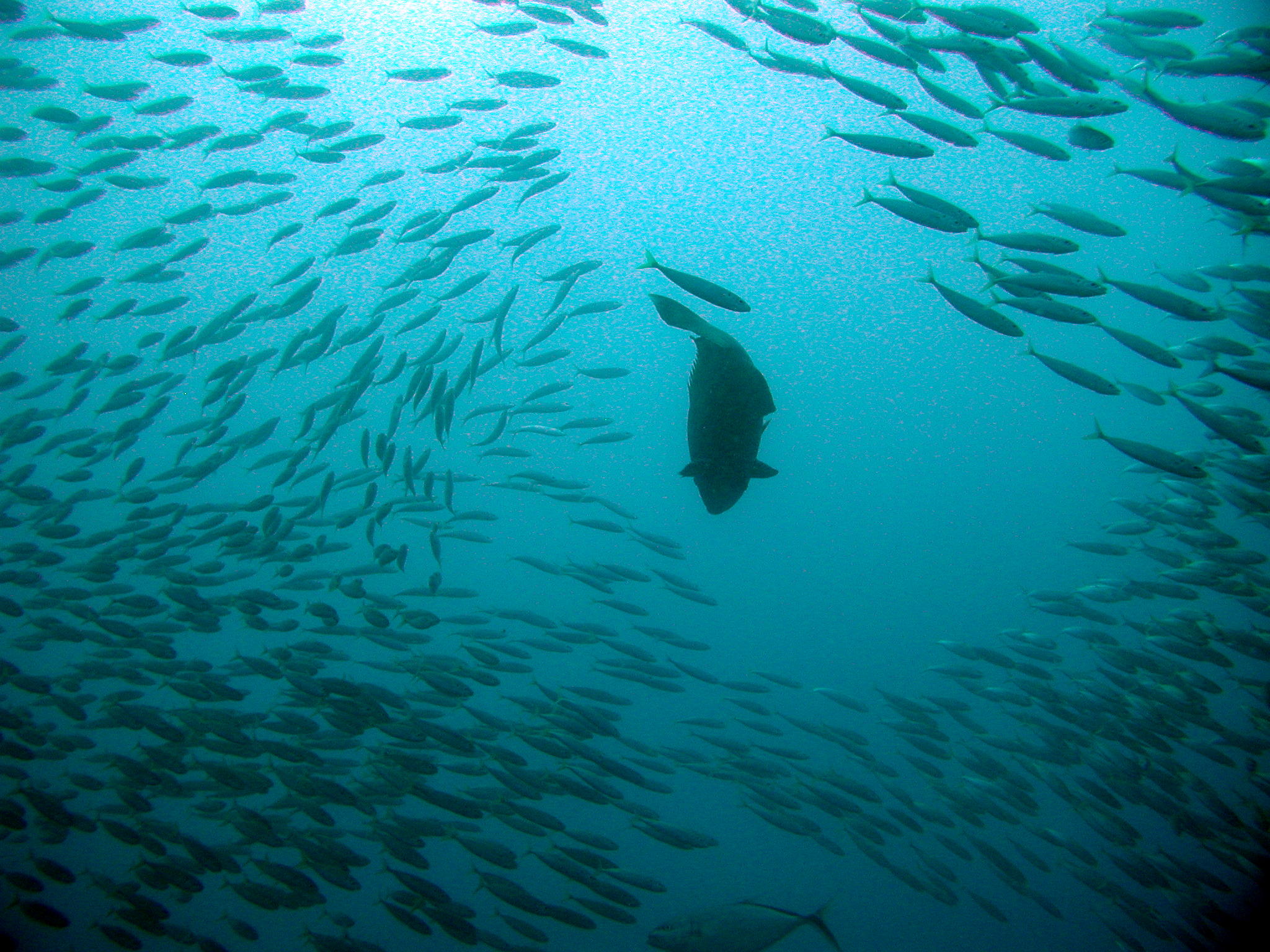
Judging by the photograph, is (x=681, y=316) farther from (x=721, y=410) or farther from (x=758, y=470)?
(x=758, y=470)

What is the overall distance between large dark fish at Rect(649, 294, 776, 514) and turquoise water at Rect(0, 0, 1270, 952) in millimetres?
140

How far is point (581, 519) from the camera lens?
762 cm

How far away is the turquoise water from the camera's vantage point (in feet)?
21.3

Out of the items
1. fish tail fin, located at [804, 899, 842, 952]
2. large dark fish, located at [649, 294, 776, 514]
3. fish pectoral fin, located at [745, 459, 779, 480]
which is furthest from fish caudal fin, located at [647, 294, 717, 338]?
fish tail fin, located at [804, 899, 842, 952]

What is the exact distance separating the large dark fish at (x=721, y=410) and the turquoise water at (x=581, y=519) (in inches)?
5.5

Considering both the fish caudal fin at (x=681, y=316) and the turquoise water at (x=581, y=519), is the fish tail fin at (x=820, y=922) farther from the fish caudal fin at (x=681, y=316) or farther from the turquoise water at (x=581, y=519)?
the fish caudal fin at (x=681, y=316)

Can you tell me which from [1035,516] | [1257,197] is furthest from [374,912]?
[1035,516]

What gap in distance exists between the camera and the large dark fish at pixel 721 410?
3393 mm

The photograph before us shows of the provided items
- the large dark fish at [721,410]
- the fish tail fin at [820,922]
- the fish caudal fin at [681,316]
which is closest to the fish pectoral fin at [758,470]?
the large dark fish at [721,410]

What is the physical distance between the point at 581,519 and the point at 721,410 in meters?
4.09

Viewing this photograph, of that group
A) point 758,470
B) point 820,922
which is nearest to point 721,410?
point 758,470

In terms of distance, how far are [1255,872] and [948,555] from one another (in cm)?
2256

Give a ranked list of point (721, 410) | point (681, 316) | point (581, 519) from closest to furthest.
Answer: point (681, 316)
point (721, 410)
point (581, 519)

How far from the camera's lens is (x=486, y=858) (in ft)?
20.2
